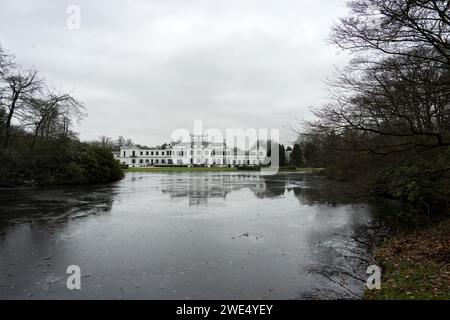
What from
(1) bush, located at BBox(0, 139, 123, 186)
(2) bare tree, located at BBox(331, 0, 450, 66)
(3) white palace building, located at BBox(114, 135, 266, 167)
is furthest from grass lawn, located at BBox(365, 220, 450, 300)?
(3) white palace building, located at BBox(114, 135, 266, 167)

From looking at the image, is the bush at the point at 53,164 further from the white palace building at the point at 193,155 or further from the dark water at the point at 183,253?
the white palace building at the point at 193,155

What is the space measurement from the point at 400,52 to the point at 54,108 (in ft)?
101

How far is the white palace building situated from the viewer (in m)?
86.4

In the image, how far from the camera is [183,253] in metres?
7.07

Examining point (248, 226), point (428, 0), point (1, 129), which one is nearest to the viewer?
point (428, 0)

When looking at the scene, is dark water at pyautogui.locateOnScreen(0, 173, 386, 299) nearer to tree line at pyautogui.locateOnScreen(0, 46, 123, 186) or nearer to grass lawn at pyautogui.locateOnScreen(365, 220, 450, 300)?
grass lawn at pyautogui.locateOnScreen(365, 220, 450, 300)

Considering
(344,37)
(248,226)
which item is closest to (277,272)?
(248,226)

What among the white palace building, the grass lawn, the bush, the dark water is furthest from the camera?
the white palace building

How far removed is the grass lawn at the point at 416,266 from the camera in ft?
15.3

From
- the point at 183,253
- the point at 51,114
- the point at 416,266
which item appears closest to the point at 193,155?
the point at 51,114

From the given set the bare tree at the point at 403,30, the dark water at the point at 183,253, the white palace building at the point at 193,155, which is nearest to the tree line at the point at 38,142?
the dark water at the point at 183,253

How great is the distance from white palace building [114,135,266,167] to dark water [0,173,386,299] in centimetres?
7063
